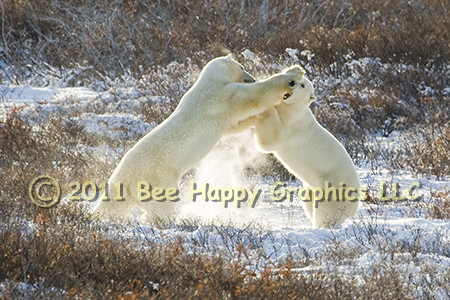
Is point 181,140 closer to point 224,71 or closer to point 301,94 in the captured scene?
point 224,71

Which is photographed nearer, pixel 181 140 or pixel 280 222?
pixel 181 140

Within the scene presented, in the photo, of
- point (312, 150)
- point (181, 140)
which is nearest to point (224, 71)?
point (181, 140)

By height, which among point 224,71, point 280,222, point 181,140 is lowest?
point 280,222

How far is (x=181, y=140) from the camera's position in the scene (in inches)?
165

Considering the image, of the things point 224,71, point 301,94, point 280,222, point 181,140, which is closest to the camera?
point 181,140

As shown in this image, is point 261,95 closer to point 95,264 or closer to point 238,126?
point 238,126

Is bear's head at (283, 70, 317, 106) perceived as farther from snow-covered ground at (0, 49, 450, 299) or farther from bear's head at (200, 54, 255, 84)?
snow-covered ground at (0, 49, 450, 299)

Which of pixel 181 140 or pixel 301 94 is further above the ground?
pixel 301 94

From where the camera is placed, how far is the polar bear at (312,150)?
445cm

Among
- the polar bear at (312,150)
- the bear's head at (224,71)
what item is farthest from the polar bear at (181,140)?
the polar bear at (312,150)

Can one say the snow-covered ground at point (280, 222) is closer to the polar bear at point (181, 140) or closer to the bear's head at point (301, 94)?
the polar bear at point (181, 140)

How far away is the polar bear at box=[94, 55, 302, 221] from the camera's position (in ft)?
13.5

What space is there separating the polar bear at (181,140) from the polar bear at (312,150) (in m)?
0.15

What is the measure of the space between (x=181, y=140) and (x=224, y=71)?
2.62 feet
